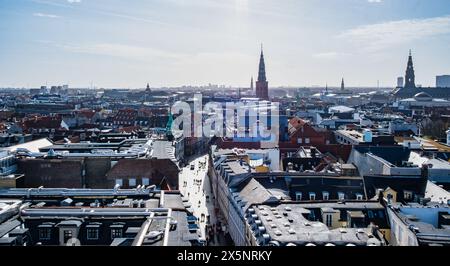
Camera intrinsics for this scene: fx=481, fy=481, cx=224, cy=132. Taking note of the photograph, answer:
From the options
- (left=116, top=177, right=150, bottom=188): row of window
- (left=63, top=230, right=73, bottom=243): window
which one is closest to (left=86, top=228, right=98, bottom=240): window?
(left=63, top=230, right=73, bottom=243): window

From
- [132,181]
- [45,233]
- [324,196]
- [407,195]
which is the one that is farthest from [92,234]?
[407,195]

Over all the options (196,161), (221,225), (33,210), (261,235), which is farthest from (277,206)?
(196,161)

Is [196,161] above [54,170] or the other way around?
the other way around

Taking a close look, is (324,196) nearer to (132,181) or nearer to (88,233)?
(132,181)

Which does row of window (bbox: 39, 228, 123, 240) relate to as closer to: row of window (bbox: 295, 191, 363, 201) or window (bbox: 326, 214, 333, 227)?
window (bbox: 326, 214, 333, 227)
